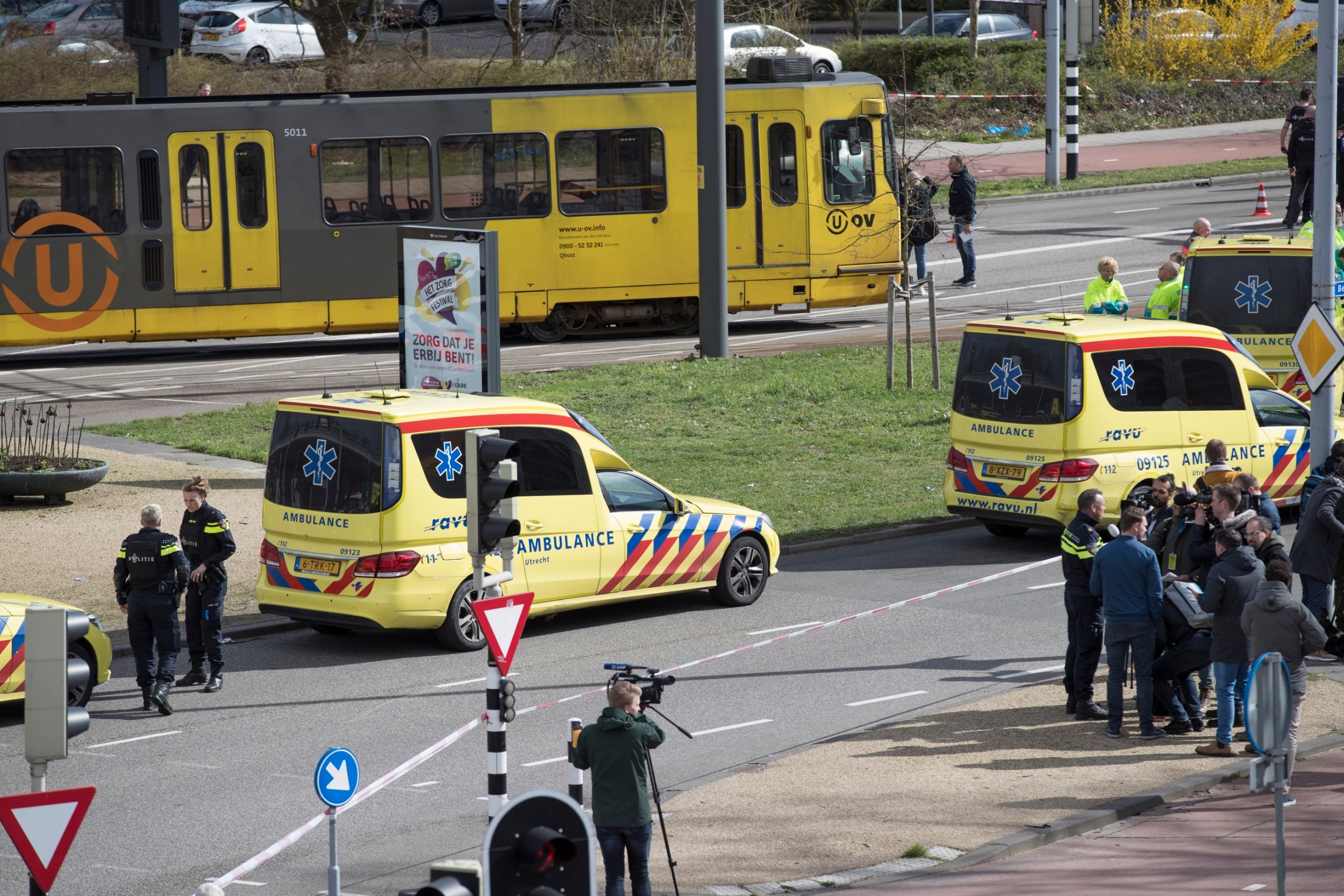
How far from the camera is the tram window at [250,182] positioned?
25.2m

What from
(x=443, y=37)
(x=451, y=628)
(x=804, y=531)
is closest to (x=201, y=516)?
(x=451, y=628)

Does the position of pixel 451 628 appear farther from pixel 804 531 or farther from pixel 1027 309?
pixel 1027 309

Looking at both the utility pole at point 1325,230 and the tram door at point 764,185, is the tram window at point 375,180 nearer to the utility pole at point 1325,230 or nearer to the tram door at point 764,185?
the tram door at point 764,185

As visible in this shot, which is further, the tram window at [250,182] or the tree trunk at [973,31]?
the tree trunk at [973,31]

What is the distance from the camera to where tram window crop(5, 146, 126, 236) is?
79.9ft

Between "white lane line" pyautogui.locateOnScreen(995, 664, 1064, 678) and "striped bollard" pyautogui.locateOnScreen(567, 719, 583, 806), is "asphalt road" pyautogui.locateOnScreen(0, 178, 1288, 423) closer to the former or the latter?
"white lane line" pyautogui.locateOnScreen(995, 664, 1064, 678)

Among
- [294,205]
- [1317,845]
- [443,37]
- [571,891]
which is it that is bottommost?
[1317,845]

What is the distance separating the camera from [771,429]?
22.4 metres

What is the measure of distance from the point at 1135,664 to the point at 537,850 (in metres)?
7.08

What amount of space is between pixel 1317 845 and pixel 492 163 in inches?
736

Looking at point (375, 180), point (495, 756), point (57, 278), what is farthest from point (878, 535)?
point (57, 278)

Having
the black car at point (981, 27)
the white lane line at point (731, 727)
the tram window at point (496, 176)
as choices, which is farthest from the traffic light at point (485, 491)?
the black car at point (981, 27)

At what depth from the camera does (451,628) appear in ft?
46.2

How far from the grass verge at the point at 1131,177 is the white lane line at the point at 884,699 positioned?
27269 mm
